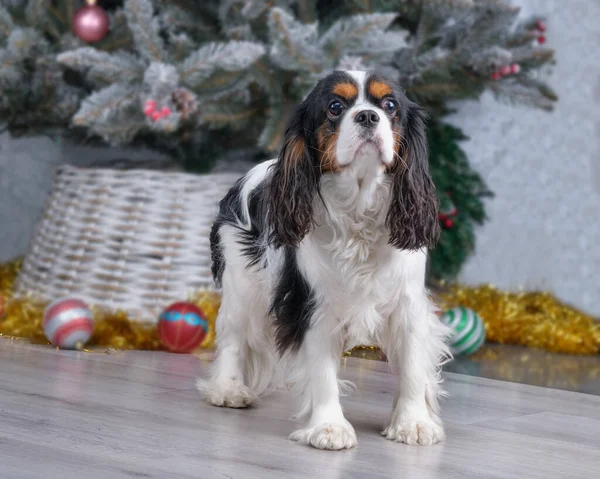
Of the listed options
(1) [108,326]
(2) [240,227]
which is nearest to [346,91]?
(2) [240,227]

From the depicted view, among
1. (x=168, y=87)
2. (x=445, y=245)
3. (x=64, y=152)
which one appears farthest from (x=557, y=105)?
(x=64, y=152)

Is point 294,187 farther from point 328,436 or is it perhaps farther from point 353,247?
point 328,436

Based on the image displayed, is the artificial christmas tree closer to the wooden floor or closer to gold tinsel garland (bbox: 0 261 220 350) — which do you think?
gold tinsel garland (bbox: 0 261 220 350)

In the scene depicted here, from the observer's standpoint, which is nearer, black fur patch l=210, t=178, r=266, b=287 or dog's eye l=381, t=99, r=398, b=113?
dog's eye l=381, t=99, r=398, b=113

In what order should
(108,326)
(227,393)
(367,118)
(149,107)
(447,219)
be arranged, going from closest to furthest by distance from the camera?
(367,118) → (227,393) → (149,107) → (108,326) → (447,219)

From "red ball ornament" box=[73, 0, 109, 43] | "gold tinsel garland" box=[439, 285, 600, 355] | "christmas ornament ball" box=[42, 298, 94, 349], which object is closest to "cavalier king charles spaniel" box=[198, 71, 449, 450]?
"christmas ornament ball" box=[42, 298, 94, 349]

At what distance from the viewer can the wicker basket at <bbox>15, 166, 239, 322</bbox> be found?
129 inches

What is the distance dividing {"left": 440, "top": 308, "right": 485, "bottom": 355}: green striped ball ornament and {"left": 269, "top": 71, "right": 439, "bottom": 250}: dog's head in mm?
1361

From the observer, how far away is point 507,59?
341 centimetres

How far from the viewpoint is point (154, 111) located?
9.84ft

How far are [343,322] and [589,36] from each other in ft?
9.44

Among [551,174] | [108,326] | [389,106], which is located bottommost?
[108,326]

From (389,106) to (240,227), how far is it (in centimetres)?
61

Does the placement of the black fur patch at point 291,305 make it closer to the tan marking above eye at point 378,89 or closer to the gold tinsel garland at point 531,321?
the tan marking above eye at point 378,89
